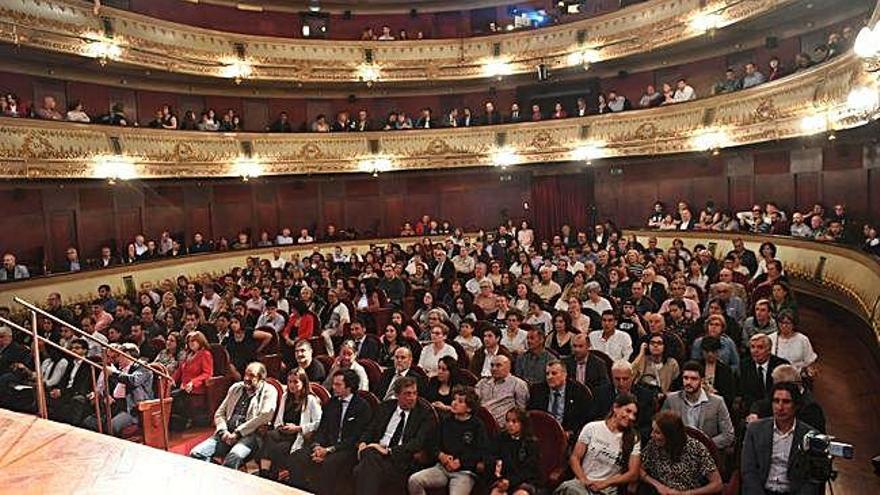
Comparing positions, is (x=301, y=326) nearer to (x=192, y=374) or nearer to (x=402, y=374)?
(x=192, y=374)

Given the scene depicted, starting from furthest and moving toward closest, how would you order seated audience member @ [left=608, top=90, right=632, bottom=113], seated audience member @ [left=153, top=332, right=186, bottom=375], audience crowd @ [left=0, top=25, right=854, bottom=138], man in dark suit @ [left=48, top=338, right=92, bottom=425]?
seated audience member @ [left=608, top=90, right=632, bottom=113], audience crowd @ [left=0, top=25, right=854, bottom=138], seated audience member @ [left=153, top=332, right=186, bottom=375], man in dark suit @ [left=48, top=338, right=92, bottom=425]

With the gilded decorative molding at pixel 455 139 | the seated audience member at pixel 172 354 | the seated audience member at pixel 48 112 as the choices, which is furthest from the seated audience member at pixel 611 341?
the seated audience member at pixel 48 112

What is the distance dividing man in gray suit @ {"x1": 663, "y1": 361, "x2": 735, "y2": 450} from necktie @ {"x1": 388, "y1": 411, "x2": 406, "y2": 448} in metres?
2.05

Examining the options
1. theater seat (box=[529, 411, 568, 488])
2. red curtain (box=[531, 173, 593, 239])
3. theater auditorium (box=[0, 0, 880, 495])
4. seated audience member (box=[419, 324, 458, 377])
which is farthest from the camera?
red curtain (box=[531, 173, 593, 239])

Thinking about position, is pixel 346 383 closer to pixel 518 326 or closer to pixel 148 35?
pixel 518 326

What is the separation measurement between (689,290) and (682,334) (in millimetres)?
1290

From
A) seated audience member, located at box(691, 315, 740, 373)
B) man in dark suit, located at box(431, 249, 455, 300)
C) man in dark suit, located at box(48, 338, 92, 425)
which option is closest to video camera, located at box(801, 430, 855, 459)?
seated audience member, located at box(691, 315, 740, 373)

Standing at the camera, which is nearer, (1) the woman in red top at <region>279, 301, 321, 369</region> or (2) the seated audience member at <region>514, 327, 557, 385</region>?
(2) the seated audience member at <region>514, 327, 557, 385</region>

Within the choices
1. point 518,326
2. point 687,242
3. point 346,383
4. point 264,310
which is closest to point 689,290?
point 518,326

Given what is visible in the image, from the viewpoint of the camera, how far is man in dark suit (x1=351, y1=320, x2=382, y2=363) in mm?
7102

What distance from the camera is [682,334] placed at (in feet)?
21.1

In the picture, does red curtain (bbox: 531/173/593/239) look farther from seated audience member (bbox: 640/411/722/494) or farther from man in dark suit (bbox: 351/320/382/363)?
seated audience member (bbox: 640/411/722/494)

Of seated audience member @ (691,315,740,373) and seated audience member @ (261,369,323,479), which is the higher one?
seated audience member @ (691,315,740,373)

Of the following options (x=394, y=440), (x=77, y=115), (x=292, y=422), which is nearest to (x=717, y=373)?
(x=394, y=440)
